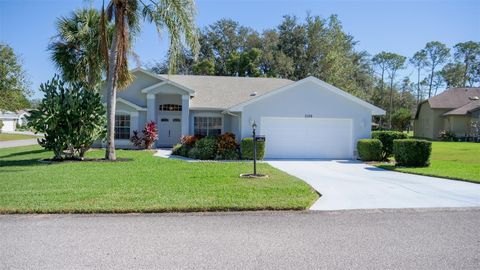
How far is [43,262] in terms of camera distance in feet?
14.8

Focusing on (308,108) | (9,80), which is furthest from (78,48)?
(9,80)

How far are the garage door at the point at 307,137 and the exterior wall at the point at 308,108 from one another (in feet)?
0.97

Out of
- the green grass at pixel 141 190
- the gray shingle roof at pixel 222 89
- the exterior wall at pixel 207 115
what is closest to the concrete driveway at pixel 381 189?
the green grass at pixel 141 190

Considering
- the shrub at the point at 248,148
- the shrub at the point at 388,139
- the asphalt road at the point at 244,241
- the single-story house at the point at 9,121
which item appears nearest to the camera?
the asphalt road at the point at 244,241

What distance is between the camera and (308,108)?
18125 mm

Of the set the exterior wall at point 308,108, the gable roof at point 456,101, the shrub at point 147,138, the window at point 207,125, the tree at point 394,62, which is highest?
the tree at point 394,62

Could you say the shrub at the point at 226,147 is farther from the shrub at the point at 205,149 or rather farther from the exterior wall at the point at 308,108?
the exterior wall at the point at 308,108

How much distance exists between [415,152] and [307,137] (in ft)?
16.7

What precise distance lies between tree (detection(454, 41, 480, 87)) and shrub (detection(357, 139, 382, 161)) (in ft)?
202

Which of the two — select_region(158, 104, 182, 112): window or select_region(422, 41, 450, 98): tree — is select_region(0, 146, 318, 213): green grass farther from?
select_region(422, 41, 450, 98): tree

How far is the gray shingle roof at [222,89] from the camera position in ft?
74.7

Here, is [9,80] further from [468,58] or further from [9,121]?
[468,58]

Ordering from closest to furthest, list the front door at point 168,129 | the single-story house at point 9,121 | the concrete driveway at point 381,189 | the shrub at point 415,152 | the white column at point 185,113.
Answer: the concrete driveway at point 381,189, the shrub at point 415,152, the white column at point 185,113, the front door at point 168,129, the single-story house at point 9,121

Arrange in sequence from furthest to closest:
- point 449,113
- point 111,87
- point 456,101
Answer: point 456,101 → point 449,113 → point 111,87
